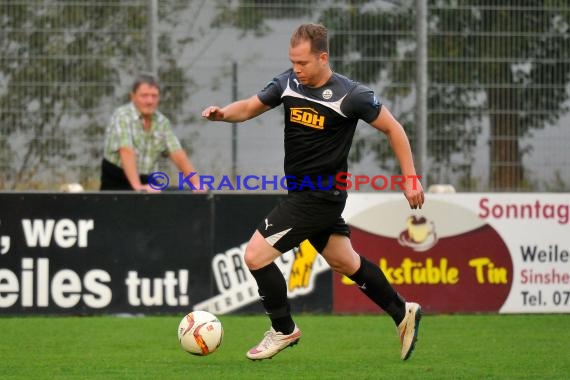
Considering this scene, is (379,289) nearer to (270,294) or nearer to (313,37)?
(270,294)

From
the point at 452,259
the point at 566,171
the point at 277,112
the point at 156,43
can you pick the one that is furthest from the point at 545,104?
the point at 156,43

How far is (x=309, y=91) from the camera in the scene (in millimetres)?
7266

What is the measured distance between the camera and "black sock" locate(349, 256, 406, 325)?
764 cm

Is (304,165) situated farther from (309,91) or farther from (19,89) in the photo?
(19,89)

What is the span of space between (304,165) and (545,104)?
5.24 meters

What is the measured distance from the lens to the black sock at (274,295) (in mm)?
7391

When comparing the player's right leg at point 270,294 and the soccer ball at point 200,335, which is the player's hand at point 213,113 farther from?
the soccer ball at point 200,335

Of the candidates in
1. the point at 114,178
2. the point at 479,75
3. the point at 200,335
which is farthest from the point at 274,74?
the point at 200,335

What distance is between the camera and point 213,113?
23.9 feet

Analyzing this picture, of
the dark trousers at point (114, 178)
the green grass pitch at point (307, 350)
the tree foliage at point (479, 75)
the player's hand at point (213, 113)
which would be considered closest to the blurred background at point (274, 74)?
the tree foliage at point (479, 75)

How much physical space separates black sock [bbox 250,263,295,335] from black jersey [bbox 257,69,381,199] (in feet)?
1.85

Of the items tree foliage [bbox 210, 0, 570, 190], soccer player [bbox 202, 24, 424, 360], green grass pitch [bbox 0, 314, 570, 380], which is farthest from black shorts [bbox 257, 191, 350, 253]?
tree foliage [bbox 210, 0, 570, 190]

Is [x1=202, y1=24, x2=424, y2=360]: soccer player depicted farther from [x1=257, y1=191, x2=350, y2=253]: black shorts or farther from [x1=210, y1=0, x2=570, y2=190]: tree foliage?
[x1=210, y1=0, x2=570, y2=190]: tree foliage

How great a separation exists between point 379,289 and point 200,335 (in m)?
1.18
